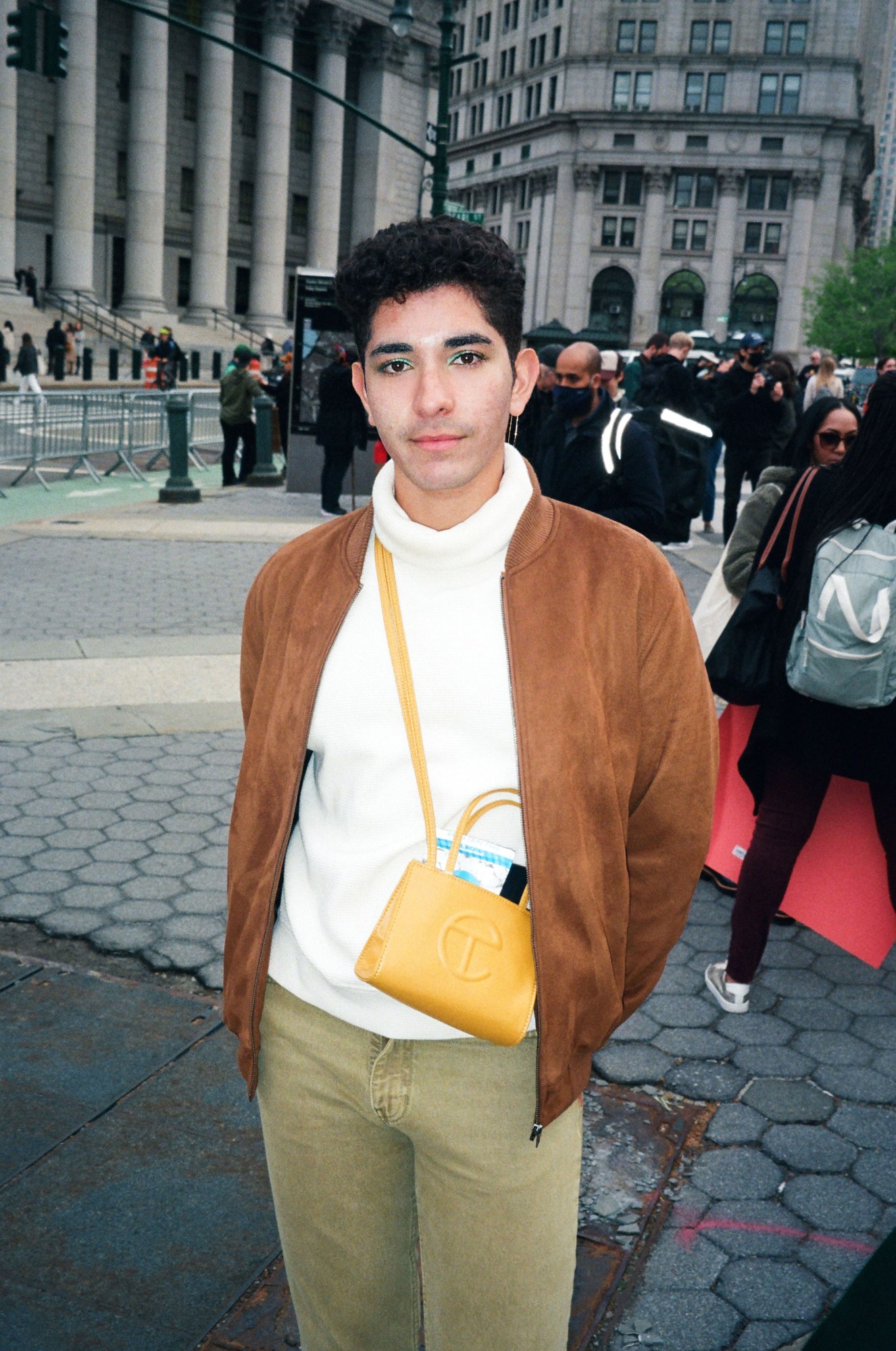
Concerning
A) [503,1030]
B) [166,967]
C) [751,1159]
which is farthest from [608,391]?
[503,1030]

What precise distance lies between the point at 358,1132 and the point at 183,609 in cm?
800

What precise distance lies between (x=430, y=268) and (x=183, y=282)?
63.7 m

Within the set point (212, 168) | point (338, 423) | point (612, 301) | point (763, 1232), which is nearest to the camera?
point (763, 1232)

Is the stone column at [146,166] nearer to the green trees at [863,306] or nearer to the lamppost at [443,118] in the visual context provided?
the lamppost at [443,118]

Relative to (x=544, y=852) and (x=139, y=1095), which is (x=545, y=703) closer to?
(x=544, y=852)

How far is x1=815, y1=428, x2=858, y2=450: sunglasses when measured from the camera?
408cm

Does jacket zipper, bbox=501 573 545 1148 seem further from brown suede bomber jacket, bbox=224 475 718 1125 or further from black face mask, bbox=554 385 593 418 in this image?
black face mask, bbox=554 385 593 418

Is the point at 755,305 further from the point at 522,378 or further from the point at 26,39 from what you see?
the point at 522,378

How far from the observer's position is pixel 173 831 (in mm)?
5297

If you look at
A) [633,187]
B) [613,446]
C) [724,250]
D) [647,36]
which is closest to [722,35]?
[647,36]

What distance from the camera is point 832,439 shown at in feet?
13.4

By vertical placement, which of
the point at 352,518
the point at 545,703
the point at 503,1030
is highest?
the point at 352,518

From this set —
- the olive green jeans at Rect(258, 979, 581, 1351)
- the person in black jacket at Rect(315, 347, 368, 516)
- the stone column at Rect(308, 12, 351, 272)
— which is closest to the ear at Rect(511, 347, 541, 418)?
the olive green jeans at Rect(258, 979, 581, 1351)

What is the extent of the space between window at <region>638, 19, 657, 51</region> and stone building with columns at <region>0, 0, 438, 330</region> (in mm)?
35766
